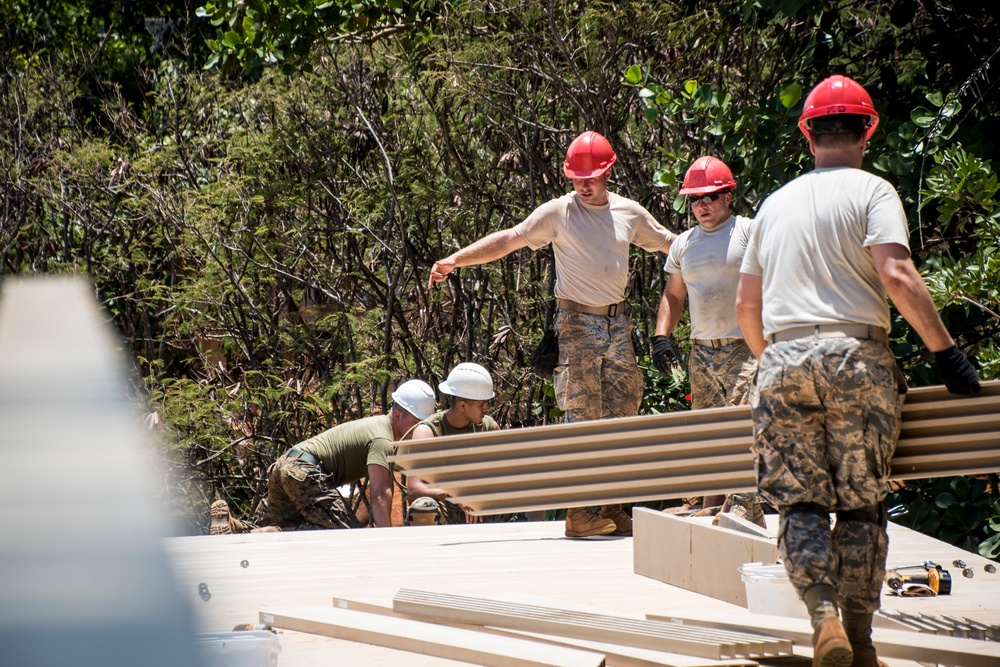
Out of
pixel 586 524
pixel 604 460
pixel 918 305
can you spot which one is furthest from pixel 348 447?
pixel 918 305

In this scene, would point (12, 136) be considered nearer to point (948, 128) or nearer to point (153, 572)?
point (948, 128)

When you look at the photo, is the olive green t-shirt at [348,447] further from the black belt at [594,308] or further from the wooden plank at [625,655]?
the wooden plank at [625,655]

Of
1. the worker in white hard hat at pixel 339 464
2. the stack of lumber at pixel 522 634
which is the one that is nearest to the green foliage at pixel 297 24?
the worker in white hard hat at pixel 339 464

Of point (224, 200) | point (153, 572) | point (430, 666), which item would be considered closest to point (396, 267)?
point (224, 200)

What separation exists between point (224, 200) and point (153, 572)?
32.8ft

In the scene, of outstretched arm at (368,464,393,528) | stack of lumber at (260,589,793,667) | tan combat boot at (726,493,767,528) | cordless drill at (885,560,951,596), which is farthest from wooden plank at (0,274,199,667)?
outstretched arm at (368,464,393,528)

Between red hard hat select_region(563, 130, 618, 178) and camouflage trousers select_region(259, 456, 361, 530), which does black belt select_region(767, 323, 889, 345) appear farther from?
camouflage trousers select_region(259, 456, 361, 530)

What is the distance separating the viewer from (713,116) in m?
6.99

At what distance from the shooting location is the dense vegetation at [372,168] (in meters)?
7.97

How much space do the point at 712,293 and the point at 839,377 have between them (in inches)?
95.7

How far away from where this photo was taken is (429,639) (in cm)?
342

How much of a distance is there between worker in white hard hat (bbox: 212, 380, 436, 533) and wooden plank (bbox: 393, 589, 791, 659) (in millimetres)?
2699

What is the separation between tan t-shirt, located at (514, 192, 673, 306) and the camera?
18.4 ft

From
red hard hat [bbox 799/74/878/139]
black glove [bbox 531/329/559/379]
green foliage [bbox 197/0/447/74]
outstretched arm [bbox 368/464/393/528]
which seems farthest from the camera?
green foliage [bbox 197/0/447/74]
